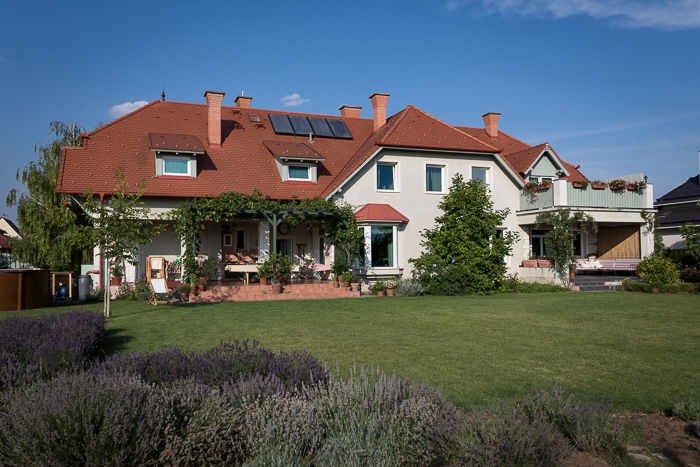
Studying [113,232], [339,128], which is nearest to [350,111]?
[339,128]

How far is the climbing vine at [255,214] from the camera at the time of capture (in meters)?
20.5

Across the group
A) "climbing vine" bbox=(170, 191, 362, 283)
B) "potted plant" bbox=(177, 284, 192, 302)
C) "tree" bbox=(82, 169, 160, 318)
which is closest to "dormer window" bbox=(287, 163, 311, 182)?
"climbing vine" bbox=(170, 191, 362, 283)

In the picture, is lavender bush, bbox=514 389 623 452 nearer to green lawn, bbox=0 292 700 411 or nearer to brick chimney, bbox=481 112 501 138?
green lawn, bbox=0 292 700 411

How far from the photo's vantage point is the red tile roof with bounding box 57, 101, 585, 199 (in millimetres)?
22016

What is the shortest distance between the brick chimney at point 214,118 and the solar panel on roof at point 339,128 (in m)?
5.69

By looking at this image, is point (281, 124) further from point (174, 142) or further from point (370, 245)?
point (370, 245)

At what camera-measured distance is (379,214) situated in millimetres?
23438

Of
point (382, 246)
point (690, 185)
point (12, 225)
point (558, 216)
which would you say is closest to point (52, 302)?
point (382, 246)

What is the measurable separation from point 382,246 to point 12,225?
211 ft

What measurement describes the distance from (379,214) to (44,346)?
17231 millimetres

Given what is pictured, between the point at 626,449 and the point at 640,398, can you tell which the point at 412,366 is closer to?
the point at 640,398

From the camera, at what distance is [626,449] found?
5273mm

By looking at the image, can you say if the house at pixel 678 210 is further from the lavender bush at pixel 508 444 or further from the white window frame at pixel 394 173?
the lavender bush at pixel 508 444

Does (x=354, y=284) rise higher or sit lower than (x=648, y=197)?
lower
